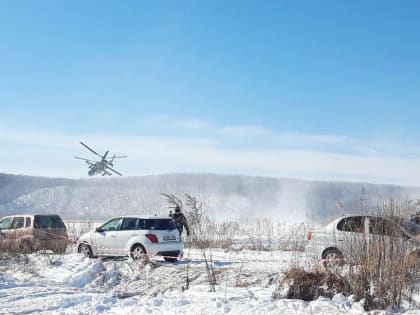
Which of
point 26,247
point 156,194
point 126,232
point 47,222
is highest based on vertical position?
point 156,194

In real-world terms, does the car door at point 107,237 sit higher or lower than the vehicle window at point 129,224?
lower

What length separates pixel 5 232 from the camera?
20.2 m

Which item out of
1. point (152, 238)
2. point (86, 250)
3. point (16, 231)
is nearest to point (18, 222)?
point (16, 231)

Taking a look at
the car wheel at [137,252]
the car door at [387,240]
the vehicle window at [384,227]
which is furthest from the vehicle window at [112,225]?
the car door at [387,240]

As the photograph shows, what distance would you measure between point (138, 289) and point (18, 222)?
30.3ft

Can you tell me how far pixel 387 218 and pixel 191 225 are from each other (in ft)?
14.2

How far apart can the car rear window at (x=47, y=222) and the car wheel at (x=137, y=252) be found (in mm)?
4936

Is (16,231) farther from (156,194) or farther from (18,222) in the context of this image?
(156,194)

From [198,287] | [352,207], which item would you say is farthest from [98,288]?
[352,207]

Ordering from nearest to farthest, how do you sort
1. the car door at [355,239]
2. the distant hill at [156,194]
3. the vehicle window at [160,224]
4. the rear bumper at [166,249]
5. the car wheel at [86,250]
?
the car door at [355,239], the rear bumper at [166,249], the vehicle window at [160,224], the car wheel at [86,250], the distant hill at [156,194]

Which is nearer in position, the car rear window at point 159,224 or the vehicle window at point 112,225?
the car rear window at point 159,224

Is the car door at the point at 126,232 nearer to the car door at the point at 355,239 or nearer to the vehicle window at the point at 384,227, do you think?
the car door at the point at 355,239

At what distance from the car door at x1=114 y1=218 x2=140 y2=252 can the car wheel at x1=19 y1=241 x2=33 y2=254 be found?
3541mm

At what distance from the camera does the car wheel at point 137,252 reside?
17078 millimetres
